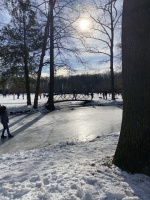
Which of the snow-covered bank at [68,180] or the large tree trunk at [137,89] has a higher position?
the large tree trunk at [137,89]

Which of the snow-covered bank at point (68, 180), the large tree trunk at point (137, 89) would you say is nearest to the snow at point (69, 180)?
the snow-covered bank at point (68, 180)

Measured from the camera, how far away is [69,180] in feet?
13.1

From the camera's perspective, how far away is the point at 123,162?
456 cm

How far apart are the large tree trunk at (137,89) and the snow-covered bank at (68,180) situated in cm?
34

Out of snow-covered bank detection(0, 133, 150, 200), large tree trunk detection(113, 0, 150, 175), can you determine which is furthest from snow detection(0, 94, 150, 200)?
large tree trunk detection(113, 0, 150, 175)

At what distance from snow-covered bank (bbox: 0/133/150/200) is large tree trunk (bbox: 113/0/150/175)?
0.34m

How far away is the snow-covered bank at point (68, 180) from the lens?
3.57m

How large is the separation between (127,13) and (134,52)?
778 millimetres

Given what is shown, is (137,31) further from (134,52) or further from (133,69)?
(133,69)

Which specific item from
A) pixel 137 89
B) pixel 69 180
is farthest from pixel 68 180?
pixel 137 89

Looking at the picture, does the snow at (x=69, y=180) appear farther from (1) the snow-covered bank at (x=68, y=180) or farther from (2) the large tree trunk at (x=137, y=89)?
(2) the large tree trunk at (x=137, y=89)

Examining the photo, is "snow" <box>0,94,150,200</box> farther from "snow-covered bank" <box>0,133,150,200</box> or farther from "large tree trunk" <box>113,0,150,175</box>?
"large tree trunk" <box>113,0,150,175</box>

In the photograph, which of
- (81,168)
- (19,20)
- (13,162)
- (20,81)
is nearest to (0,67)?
(20,81)

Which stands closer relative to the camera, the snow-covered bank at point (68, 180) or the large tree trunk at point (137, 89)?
the snow-covered bank at point (68, 180)
